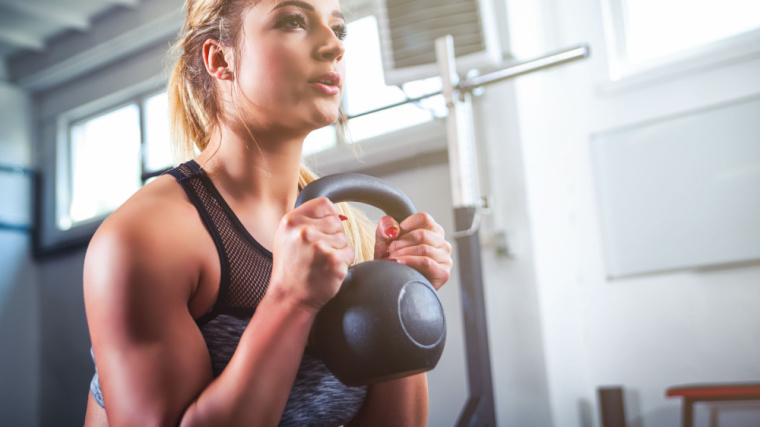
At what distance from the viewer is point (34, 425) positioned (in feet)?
6.17

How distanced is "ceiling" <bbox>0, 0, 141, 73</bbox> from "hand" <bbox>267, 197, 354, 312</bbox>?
1610mm

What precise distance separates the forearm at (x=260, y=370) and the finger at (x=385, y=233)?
128 millimetres

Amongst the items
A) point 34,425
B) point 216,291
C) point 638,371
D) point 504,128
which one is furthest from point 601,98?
point 34,425

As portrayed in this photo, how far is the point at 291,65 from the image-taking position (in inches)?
17.8

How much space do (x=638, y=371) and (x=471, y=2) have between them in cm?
119

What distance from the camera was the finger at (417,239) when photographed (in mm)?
471

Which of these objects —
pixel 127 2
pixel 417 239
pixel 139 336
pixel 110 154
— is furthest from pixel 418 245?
pixel 127 2

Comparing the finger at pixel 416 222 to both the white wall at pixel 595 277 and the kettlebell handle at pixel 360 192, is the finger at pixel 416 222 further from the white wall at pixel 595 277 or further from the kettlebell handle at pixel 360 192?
the white wall at pixel 595 277

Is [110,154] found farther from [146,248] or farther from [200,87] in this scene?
[146,248]

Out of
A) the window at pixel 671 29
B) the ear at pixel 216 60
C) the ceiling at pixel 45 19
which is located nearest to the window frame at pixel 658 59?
the window at pixel 671 29

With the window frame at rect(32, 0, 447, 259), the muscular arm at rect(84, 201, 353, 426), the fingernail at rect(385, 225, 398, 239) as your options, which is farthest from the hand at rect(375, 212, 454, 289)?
the window frame at rect(32, 0, 447, 259)

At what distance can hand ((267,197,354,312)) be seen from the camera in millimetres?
358

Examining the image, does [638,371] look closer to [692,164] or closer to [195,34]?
[692,164]

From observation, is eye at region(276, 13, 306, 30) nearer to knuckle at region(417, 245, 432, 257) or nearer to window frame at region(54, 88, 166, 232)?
knuckle at region(417, 245, 432, 257)
